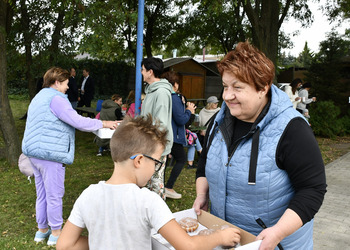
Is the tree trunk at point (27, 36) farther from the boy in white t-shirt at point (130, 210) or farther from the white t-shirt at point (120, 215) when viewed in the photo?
the white t-shirt at point (120, 215)

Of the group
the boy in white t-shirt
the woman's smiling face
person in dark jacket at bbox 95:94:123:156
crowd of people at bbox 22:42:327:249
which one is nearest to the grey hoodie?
crowd of people at bbox 22:42:327:249

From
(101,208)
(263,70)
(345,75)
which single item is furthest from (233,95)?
(345,75)

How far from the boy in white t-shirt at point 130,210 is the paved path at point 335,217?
10.5 feet

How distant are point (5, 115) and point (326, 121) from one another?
10935mm

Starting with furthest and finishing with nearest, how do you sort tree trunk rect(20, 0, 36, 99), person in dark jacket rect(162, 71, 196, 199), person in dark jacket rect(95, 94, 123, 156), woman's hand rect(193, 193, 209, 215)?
tree trunk rect(20, 0, 36, 99) → person in dark jacket rect(95, 94, 123, 156) → person in dark jacket rect(162, 71, 196, 199) → woman's hand rect(193, 193, 209, 215)

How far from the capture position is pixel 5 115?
7320mm

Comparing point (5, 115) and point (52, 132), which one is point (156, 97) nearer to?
point (52, 132)

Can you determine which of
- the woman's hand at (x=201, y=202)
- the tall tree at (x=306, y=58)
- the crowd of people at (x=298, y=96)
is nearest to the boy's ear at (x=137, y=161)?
the woman's hand at (x=201, y=202)

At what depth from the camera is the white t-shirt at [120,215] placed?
155cm

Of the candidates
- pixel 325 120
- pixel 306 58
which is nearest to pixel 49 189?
pixel 325 120

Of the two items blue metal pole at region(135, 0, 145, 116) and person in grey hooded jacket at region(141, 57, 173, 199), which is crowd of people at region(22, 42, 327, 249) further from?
blue metal pole at region(135, 0, 145, 116)

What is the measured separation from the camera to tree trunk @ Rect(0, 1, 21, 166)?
23.6 feet

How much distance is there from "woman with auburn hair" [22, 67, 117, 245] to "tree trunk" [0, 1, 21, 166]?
3987 millimetres

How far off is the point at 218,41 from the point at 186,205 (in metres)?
20.5
